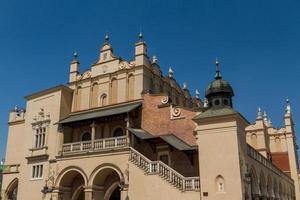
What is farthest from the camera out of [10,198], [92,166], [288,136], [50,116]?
[288,136]

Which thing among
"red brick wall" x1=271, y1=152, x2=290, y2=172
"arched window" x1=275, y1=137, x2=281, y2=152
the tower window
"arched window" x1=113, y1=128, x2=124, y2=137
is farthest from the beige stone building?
"arched window" x1=275, y1=137, x2=281, y2=152

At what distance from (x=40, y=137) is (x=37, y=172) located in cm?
334

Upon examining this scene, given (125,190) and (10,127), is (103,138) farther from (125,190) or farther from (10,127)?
(10,127)

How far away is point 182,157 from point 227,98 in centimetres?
598

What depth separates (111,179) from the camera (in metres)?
30.5

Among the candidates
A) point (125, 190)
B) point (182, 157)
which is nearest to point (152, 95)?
point (182, 157)

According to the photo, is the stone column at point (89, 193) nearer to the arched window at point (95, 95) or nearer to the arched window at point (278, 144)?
the arched window at point (95, 95)

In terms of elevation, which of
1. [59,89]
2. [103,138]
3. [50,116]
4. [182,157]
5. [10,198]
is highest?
[59,89]

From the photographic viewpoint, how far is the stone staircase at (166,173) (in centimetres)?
2361

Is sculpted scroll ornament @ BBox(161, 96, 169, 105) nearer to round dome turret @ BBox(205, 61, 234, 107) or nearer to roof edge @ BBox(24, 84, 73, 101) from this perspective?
round dome turret @ BBox(205, 61, 234, 107)

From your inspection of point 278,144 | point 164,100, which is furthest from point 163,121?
point 278,144

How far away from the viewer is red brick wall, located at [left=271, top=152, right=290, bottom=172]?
45031 millimetres

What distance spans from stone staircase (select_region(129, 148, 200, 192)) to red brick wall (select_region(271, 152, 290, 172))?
2516 cm

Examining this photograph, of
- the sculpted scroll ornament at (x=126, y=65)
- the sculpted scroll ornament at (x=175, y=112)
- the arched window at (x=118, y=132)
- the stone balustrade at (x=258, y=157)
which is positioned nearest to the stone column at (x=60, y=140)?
the arched window at (x=118, y=132)
